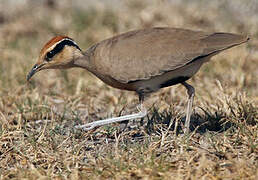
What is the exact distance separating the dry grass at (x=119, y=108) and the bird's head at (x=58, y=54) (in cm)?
56

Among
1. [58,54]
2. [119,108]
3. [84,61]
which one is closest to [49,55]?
[58,54]

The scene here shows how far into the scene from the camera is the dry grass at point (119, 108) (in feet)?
12.2

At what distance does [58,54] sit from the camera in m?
4.82

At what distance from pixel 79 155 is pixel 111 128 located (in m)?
0.72

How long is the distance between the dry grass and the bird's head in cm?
56

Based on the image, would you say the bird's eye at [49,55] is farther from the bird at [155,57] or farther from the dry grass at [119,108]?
the dry grass at [119,108]

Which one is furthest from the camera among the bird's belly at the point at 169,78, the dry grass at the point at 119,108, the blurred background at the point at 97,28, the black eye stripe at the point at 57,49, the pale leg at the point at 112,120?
the blurred background at the point at 97,28

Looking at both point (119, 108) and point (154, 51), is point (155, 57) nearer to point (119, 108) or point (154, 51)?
point (154, 51)

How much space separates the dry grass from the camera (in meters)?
3.73

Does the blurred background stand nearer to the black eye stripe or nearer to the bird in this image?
the black eye stripe

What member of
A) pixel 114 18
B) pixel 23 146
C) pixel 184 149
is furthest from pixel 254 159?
pixel 114 18

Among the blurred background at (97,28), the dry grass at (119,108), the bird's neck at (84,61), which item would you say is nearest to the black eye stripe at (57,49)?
the bird's neck at (84,61)

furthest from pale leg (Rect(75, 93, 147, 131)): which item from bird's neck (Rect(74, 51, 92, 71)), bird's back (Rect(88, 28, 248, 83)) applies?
bird's neck (Rect(74, 51, 92, 71))

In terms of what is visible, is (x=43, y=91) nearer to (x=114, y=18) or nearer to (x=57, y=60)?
(x=57, y=60)
